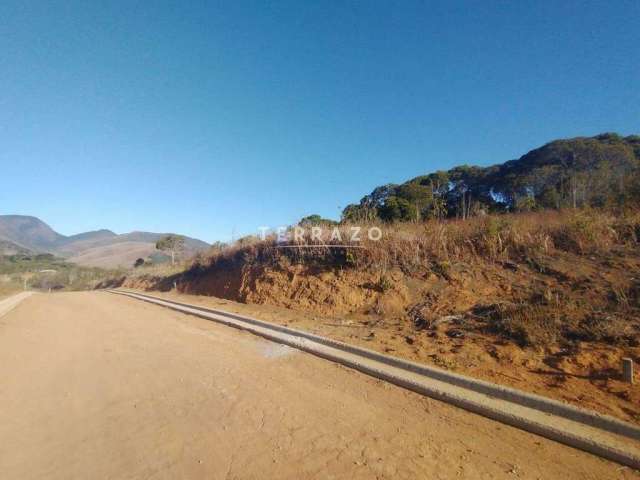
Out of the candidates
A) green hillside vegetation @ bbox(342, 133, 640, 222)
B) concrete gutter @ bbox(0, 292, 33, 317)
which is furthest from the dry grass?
concrete gutter @ bbox(0, 292, 33, 317)

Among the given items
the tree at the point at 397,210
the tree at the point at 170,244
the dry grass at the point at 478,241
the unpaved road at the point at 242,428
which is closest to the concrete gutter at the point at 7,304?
the unpaved road at the point at 242,428

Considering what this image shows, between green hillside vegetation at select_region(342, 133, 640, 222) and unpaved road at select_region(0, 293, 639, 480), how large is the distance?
8793 millimetres

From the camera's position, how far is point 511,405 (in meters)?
3.84

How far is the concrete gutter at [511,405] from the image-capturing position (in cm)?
307

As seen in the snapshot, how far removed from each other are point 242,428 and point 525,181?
22.8 meters

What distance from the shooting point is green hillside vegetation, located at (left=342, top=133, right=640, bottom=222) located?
53.6 ft

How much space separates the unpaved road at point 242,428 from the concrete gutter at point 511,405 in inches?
5.2

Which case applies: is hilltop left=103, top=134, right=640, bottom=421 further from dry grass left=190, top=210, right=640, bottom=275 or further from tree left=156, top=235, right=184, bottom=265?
tree left=156, top=235, right=184, bottom=265

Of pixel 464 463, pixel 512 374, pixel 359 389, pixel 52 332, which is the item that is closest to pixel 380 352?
pixel 359 389

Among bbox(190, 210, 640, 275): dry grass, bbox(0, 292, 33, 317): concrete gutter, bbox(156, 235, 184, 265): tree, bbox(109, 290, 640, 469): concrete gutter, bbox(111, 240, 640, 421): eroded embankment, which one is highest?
bbox(156, 235, 184, 265): tree

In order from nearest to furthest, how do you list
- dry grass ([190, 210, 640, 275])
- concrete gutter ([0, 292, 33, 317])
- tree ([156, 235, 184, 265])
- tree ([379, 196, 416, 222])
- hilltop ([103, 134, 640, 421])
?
1. hilltop ([103, 134, 640, 421])
2. dry grass ([190, 210, 640, 275])
3. concrete gutter ([0, 292, 33, 317])
4. tree ([379, 196, 416, 222])
5. tree ([156, 235, 184, 265])

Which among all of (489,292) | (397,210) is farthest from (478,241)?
(397,210)

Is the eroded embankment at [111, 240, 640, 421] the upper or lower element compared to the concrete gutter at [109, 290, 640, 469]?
upper

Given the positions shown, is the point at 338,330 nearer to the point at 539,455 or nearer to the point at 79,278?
the point at 539,455
